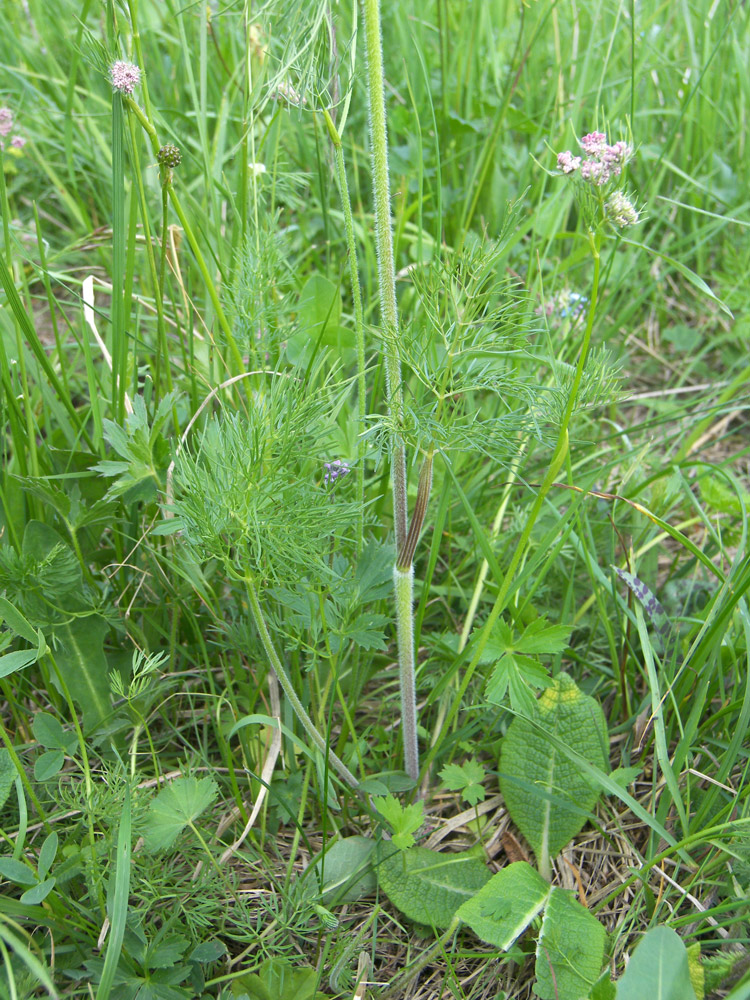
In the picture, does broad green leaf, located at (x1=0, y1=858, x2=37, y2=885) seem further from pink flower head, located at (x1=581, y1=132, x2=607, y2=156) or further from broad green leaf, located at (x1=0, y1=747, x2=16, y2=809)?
pink flower head, located at (x1=581, y1=132, x2=607, y2=156)

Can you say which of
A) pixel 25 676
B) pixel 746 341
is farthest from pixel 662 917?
pixel 746 341

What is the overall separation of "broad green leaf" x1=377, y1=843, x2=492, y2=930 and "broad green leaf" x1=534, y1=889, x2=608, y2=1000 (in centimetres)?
16

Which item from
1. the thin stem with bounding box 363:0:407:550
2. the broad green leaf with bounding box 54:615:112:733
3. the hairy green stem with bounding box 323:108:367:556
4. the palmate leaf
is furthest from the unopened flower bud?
the palmate leaf

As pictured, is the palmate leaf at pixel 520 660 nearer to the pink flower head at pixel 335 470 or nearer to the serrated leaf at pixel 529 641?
the serrated leaf at pixel 529 641

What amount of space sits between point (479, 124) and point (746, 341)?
4.19 feet

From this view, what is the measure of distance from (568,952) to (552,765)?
0.34 m

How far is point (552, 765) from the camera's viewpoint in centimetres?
158

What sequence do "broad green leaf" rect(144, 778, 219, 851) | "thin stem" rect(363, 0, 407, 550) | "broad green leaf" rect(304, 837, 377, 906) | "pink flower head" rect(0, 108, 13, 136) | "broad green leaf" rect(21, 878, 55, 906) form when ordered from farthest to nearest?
"pink flower head" rect(0, 108, 13, 136) → "broad green leaf" rect(304, 837, 377, 906) → "broad green leaf" rect(144, 778, 219, 851) → "broad green leaf" rect(21, 878, 55, 906) → "thin stem" rect(363, 0, 407, 550)

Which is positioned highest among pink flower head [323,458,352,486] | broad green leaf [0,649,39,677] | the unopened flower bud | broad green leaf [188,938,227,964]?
the unopened flower bud

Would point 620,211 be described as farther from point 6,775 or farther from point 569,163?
point 6,775

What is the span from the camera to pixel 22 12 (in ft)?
10.7

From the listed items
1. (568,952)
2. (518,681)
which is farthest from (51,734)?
(568,952)

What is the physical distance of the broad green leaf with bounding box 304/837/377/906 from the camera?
4.76ft

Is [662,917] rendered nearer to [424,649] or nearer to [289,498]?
[424,649]
